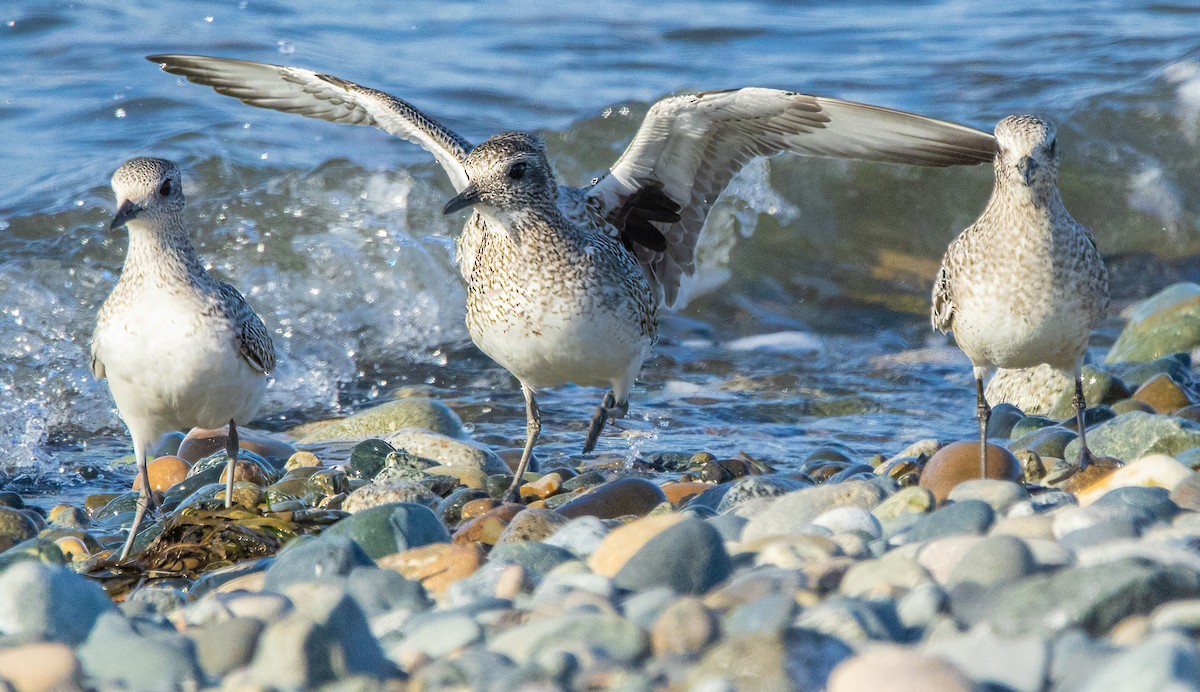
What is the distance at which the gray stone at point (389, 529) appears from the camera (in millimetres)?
4602

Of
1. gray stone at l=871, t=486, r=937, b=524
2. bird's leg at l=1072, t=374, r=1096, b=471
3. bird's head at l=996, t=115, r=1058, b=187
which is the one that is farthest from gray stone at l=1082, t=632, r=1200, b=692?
bird's head at l=996, t=115, r=1058, b=187

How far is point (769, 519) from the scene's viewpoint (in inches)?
183

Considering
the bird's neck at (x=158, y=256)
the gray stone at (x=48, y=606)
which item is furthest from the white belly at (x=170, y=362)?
the gray stone at (x=48, y=606)

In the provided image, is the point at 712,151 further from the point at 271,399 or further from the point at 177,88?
the point at 177,88

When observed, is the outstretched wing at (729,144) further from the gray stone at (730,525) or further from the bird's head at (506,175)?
the gray stone at (730,525)

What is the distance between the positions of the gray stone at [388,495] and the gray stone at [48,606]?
1.95m

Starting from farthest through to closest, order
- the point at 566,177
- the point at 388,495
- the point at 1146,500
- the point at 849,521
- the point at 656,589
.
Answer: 1. the point at 566,177
2. the point at 388,495
3. the point at 849,521
4. the point at 1146,500
5. the point at 656,589

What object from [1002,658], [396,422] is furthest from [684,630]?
[396,422]

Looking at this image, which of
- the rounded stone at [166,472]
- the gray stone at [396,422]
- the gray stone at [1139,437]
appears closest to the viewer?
the gray stone at [1139,437]

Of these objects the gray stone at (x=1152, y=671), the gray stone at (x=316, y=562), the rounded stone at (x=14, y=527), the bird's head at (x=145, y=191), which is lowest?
the rounded stone at (x=14, y=527)

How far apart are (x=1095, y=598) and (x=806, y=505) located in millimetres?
1544

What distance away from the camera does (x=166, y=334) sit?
546 centimetres

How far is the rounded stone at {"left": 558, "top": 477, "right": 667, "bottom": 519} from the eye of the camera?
18.3ft

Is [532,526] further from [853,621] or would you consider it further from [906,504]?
[853,621]
